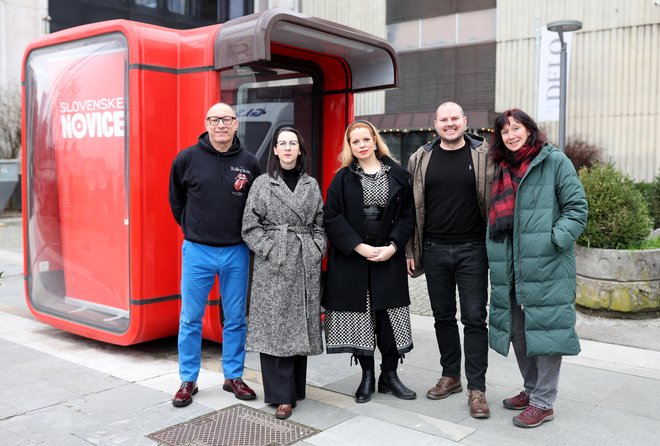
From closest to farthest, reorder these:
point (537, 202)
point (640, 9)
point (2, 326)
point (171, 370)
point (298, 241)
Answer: point (537, 202) → point (298, 241) → point (171, 370) → point (2, 326) → point (640, 9)

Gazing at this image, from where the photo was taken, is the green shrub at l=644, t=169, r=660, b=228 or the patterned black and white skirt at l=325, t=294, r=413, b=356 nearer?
the patterned black and white skirt at l=325, t=294, r=413, b=356

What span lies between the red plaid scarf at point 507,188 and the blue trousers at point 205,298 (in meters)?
1.58

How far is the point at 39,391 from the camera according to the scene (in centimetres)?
424

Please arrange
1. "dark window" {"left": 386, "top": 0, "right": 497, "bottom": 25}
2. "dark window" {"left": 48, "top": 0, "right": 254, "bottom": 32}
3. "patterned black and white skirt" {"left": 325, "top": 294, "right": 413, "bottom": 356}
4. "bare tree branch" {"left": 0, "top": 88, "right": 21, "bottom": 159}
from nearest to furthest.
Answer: "patterned black and white skirt" {"left": 325, "top": 294, "right": 413, "bottom": 356} < "bare tree branch" {"left": 0, "top": 88, "right": 21, "bottom": 159} < "dark window" {"left": 48, "top": 0, "right": 254, "bottom": 32} < "dark window" {"left": 386, "top": 0, "right": 497, "bottom": 25}

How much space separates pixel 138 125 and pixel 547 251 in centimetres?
299

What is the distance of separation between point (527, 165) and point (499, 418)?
1.48m

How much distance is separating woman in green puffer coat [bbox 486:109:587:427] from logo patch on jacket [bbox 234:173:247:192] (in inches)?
60.9

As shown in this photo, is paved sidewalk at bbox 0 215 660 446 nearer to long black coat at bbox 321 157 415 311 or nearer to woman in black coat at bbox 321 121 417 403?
woman in black coat at bbox 321 121 417 403

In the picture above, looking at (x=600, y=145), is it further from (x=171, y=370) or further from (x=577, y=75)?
(x=171, y=370)

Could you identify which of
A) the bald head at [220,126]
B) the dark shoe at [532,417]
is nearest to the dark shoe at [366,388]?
the dark shoe at [532,417]

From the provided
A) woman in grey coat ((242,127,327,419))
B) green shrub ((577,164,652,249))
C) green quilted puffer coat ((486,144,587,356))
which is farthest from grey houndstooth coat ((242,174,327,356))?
green shrub ((577,164,652,249))

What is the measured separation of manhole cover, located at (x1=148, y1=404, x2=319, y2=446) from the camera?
11.4 feet

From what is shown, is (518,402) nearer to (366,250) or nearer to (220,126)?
(366,250)

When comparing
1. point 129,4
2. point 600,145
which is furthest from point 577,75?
point 129,4
